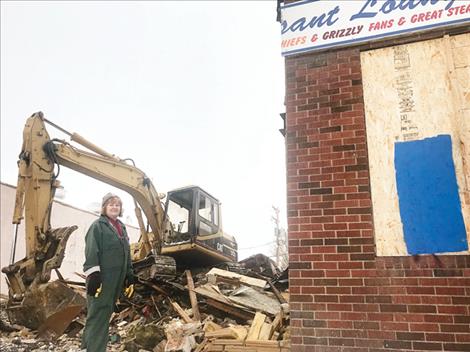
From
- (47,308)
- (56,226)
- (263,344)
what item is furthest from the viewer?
(56,226)

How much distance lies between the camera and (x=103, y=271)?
186 inches

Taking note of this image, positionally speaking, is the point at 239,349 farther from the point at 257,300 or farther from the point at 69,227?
the point at 69,227

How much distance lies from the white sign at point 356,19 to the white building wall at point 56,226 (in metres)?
19.9

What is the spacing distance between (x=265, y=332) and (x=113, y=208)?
2467 mm

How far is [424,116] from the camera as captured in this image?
4215mm

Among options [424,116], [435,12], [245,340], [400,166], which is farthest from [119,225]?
[435,12]

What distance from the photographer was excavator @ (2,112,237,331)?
703cm

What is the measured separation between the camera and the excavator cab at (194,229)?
10.4 m

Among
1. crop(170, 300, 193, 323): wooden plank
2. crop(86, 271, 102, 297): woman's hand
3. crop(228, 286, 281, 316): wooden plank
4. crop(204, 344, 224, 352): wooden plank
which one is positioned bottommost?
crop(204, 344, 224, 352): wooden plank

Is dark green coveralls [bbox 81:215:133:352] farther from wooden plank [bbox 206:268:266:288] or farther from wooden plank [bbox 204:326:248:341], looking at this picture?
wooden plank [bbox 206:268:266:288]

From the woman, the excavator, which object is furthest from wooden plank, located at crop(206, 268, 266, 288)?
the woman

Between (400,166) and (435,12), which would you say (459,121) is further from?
(435,12)

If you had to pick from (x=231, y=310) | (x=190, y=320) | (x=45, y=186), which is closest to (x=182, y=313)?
(x=190, y=320)

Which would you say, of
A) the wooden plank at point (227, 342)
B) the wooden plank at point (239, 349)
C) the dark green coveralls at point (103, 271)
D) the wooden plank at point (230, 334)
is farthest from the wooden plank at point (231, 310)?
the dark green coveralls at point (103, 271)
